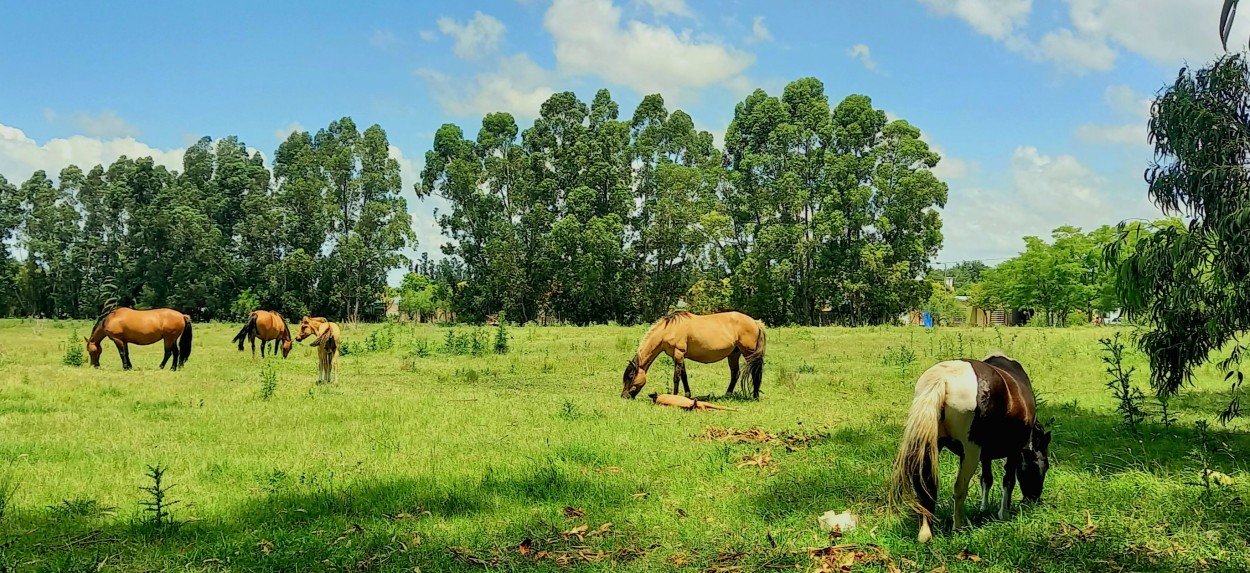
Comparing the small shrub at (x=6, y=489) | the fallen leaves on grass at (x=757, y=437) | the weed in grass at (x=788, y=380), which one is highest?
the weed in grass at (x=788, y=380)

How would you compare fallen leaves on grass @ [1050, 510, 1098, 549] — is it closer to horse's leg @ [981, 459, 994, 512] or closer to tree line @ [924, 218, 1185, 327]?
horse's leg @ [981, 459, 994, 512]

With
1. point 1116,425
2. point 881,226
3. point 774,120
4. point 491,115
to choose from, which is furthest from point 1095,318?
point 1116,425

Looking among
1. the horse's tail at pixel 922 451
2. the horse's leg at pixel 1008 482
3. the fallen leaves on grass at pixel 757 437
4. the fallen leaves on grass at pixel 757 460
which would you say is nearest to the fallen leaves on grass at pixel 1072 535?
the horse's leg at pixel 1008 482

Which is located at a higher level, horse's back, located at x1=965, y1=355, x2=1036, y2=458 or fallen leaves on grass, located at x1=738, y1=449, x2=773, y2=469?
horse's back, located at x1=965, y1=355, x2=1036, y2=458

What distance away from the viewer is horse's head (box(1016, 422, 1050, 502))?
238 inches

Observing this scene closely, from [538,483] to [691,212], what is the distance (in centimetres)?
3726

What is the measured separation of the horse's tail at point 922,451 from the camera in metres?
5.41

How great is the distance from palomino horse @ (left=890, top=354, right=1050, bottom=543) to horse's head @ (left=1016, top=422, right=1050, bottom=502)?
22cm

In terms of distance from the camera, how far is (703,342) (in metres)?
13.5

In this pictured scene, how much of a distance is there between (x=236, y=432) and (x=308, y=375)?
25.1 feet

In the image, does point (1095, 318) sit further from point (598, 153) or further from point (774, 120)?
point (598, 153)

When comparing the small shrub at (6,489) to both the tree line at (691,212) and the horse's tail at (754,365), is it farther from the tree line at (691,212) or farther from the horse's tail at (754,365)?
the tree line at (691,212)

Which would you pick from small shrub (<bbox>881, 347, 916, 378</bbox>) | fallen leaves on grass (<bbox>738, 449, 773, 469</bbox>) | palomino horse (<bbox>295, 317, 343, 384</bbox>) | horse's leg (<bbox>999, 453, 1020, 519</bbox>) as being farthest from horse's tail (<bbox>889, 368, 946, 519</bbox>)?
palomino horse (<bbox>295, 317, 343, 384</bbox>)

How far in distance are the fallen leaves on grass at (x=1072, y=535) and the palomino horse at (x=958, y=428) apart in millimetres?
459
